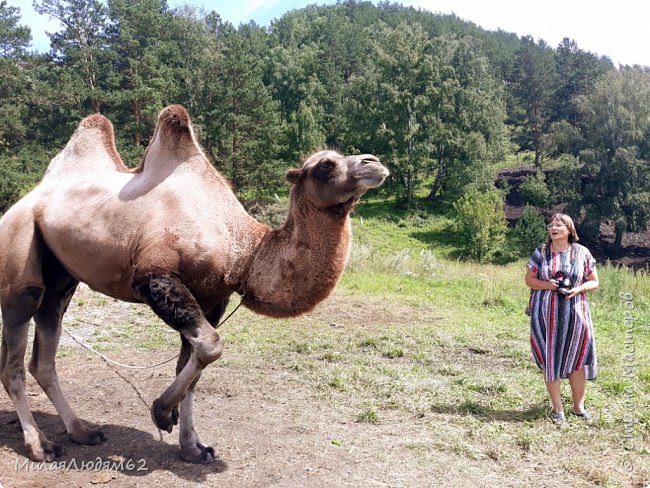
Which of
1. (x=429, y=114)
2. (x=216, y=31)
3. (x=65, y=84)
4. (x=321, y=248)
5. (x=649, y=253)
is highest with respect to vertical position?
(x=216, y=31)

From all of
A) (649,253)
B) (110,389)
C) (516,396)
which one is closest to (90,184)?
(110,389)

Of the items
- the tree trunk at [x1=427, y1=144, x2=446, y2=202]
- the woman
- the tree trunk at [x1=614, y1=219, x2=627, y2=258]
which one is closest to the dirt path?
the woman

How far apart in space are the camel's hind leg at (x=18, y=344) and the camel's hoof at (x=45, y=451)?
0.02 metres

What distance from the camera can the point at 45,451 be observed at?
13.8 ft

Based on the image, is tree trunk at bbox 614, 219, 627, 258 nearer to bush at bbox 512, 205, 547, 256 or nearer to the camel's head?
bush at bbox 512, 205, 547, 256

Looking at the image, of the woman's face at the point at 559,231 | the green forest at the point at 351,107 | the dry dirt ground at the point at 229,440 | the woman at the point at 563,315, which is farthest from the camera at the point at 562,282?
the green forest at the point at 351,107

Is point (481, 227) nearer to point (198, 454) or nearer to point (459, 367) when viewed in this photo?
point (459, 367)

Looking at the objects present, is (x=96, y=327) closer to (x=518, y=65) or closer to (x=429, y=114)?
(x=429, y=114)

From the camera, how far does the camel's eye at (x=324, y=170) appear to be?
3.80 m

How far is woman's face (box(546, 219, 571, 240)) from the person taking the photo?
557 cm

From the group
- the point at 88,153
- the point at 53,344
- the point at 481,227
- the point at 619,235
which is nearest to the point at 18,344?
the point at 53,344

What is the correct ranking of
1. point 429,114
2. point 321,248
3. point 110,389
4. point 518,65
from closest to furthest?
point 321,248
point 110,389
point 429,114
point 518,65

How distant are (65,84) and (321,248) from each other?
23838mm

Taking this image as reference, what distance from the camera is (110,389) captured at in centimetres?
582
